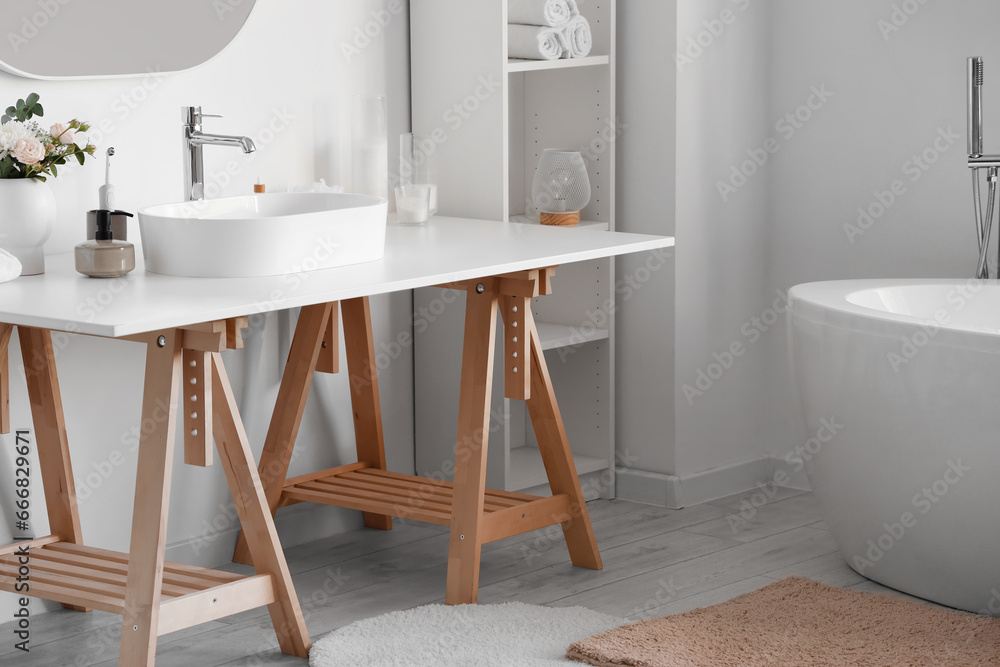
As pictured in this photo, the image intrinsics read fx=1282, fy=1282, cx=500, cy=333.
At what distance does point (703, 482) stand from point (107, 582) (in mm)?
1683

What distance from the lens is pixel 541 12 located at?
3.07 m

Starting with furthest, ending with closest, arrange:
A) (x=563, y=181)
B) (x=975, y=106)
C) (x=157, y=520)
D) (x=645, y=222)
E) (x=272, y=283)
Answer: (x=645, y=222) → (x=563, y=181) → (x=975, y=106) → (x=272, y=283) → (x=157, y=520)

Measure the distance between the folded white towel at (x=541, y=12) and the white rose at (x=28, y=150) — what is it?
4.26ft

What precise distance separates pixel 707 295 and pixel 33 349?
1.72 meters

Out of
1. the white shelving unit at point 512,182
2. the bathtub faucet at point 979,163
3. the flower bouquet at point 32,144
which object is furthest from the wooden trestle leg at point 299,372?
the bathtub faucet at point 979,163

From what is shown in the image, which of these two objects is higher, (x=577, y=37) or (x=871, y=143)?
→ (x=577, y=37)

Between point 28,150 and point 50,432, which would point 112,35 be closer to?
point 28,150

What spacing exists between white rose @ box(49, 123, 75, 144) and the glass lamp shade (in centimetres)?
122

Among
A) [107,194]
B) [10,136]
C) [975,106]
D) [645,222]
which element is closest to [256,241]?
[107,194]

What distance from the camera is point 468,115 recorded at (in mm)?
3086

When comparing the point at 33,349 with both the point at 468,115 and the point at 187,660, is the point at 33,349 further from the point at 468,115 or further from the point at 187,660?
the point at 468,115

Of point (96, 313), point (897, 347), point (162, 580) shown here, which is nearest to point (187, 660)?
point (162, 580)

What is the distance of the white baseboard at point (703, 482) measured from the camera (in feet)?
11.0

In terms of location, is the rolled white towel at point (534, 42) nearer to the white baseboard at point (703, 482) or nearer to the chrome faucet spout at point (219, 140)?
the chrome faucet spout at point (219, 140)
